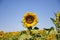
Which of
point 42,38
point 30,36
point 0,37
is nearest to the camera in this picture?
point 30,36

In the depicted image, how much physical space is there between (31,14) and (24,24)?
22 cm

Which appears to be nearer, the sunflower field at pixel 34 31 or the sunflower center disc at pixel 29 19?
the sunflower field at pixel 34 31

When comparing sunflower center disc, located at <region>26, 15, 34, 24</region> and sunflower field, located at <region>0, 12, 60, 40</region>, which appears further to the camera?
sunflower center disc, located at <region>26, 15, 34, 24</region>

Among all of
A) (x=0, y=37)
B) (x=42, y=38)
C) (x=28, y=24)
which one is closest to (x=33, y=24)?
(x=28, y=24)

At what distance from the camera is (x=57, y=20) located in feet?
9.32

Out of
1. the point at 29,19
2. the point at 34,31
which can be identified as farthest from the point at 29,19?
the point at 34,31

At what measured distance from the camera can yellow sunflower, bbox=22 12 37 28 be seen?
283 centimetres

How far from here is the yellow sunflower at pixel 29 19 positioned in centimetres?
283

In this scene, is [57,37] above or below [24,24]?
below

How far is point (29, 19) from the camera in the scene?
2951 mm

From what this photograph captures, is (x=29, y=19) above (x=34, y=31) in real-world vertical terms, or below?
above

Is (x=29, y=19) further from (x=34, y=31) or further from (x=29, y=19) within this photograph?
(x=34, y=31)

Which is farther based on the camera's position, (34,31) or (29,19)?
(29,19)

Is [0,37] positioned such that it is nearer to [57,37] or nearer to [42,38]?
[42,38]
